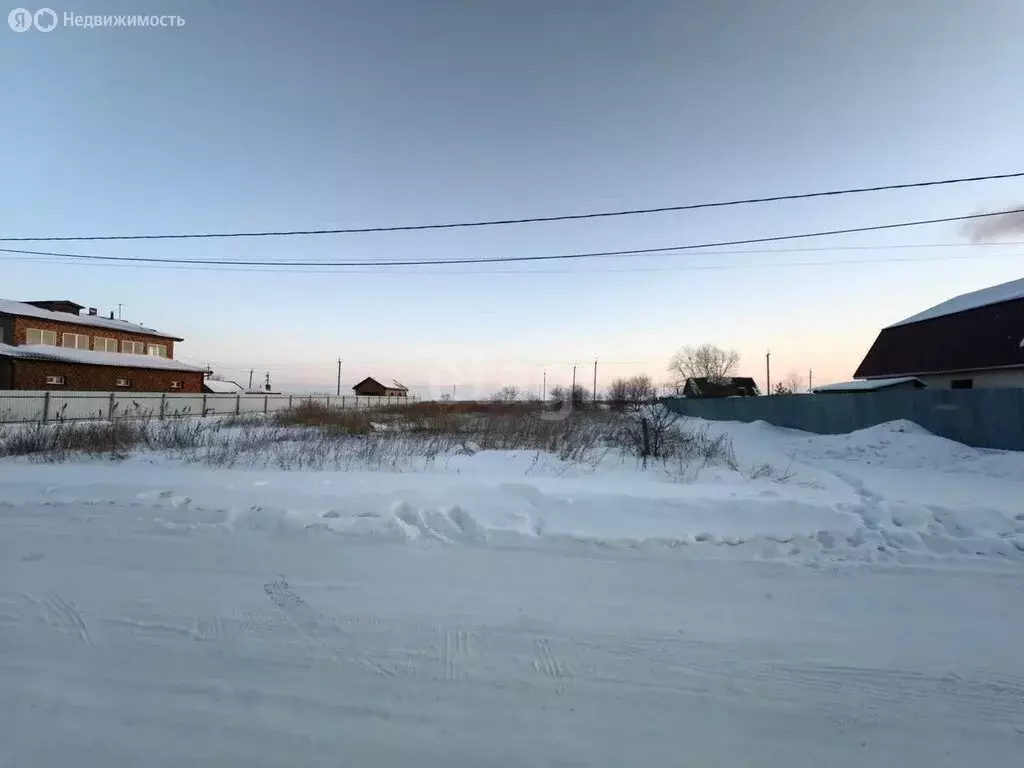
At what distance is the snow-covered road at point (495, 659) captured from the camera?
252 centimetres

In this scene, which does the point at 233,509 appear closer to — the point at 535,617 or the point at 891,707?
the point at 535,617

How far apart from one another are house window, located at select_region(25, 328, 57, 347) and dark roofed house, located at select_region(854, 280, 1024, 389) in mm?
51942

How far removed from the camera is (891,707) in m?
2.82

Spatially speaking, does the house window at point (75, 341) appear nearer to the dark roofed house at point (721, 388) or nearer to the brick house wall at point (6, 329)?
the brick house wall at point (6, 329)

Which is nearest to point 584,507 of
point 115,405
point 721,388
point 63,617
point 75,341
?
point 63,617

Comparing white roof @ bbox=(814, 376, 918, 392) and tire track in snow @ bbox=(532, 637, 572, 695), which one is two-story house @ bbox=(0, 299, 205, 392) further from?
white roof @ bbox=(814, 376, 918, 392)

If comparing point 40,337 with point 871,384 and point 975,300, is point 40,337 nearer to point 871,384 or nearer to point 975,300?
point 871,384

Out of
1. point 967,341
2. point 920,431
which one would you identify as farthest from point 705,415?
point 920,431

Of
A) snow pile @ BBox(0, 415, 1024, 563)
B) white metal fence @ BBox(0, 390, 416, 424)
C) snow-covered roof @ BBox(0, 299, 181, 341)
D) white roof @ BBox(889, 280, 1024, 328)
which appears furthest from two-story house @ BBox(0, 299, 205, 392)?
white roof @ BBox(889, 280, 1024, 328)

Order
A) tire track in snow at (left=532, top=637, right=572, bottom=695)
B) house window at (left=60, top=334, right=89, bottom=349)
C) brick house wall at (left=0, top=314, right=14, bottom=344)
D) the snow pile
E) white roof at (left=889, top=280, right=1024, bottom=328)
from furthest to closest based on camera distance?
house window at (left=60, top=334, right=89, bottom=349), brick house wall at (left=0, top=314, right=14, bottom=344), white roof at (left=889, top=280, right=1024, bottom=328), the snow pile, tire track in snow at (left=532, top=637, right=572, bottom=695)

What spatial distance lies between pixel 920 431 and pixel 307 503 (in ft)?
58.9

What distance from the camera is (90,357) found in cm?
3453

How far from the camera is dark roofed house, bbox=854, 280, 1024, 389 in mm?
20641

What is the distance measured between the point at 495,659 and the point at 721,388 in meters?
60.2
